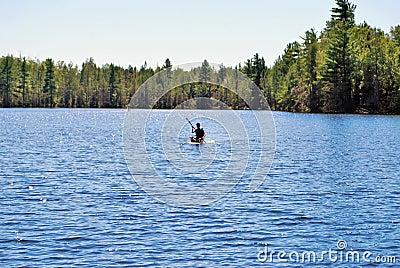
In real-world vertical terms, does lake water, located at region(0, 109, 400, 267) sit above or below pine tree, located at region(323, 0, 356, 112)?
below

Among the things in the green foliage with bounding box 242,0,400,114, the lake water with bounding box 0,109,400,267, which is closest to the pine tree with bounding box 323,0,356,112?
the green foliage with bounding box 242,0,400,114

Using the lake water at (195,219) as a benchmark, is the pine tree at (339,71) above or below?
above

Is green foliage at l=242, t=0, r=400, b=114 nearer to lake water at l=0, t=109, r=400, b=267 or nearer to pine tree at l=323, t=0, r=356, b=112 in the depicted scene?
pine tree at l=323, t=0, r=356, b=112

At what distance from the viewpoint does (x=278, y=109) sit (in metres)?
196

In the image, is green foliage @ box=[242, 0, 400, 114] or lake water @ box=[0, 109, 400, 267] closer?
lake water @ box=[0, 109, 400, 267]

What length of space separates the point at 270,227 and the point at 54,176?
1771cm

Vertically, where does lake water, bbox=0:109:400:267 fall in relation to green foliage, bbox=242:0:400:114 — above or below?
below

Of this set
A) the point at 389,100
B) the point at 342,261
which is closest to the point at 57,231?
the point at 342,261

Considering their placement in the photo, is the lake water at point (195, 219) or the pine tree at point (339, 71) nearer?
the lake water at point (195, 219)

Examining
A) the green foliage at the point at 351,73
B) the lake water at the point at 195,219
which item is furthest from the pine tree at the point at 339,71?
the lake water at the point at 195,219

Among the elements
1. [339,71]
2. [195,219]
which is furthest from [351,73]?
[195,219]

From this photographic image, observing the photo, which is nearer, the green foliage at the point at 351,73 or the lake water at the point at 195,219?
the lake water at the point at 195,219

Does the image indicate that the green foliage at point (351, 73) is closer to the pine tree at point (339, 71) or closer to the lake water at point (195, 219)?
the pine tree at point (339, 71)

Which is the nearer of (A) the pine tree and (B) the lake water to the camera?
(B) the lake water
